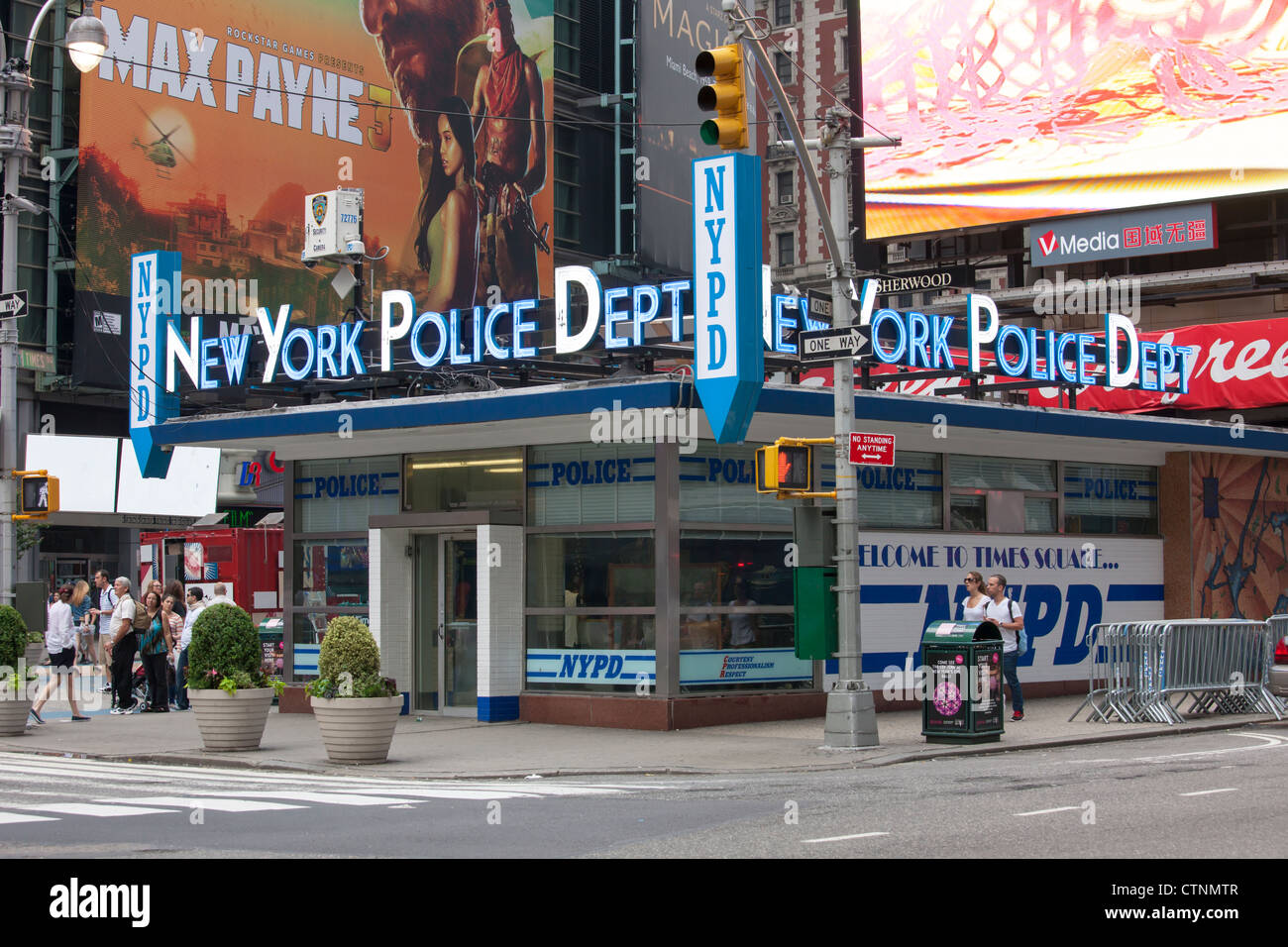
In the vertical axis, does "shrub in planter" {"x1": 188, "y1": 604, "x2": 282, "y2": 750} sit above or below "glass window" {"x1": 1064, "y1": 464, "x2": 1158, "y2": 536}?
below

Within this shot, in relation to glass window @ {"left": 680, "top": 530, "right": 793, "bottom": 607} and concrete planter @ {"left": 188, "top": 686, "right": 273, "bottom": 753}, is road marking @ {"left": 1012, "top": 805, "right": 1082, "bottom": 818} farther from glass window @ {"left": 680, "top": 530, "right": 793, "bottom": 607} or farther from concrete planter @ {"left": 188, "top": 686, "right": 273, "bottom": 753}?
concrete planter @ {"left": 188, "top": 686, "right": 273, "bottom": 753}

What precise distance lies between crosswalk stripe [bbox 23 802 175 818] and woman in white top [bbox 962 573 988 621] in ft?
32.3

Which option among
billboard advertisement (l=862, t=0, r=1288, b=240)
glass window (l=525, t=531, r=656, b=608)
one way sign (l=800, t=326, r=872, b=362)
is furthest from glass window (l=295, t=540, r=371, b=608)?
billboard advertisement (l=862, t=0, r=1288, b=240)

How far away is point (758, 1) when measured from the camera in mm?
77312

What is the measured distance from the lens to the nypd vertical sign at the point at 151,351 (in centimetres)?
2272

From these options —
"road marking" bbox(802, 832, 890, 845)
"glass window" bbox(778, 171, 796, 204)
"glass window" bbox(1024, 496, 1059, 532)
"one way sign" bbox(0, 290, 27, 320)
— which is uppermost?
"glass window" bbox(778, 171, 796, 204)

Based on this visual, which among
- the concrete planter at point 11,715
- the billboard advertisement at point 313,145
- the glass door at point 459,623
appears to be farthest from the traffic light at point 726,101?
the billboard advertisement at point 313,145

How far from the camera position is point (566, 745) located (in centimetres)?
1788

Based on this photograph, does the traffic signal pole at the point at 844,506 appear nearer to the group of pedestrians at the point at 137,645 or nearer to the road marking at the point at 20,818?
the road marking at the point at 20,818

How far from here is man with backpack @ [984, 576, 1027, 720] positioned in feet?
62.3

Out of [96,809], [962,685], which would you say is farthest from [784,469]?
[96,809]

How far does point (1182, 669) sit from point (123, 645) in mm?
14383

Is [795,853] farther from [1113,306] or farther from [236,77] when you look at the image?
[236,77]
